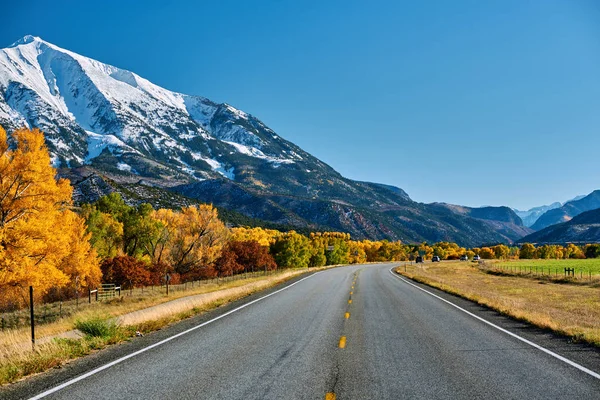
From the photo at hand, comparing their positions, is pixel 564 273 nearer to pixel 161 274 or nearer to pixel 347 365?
pixel 161 274

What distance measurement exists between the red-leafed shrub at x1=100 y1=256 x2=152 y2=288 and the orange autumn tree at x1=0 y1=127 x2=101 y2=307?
26.6 m

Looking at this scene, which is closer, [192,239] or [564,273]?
[564,273]

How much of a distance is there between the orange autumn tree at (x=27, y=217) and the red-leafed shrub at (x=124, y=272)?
26578 millimetres

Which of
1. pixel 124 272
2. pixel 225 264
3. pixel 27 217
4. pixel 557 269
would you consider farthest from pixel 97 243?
pixel 557 269

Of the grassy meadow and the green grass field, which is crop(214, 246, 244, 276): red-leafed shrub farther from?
the green grass field

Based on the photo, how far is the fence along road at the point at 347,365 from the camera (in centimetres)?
A: 667

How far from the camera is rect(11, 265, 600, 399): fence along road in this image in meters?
6.67

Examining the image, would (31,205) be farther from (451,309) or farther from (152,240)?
(152,240)

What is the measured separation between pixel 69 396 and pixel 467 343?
8.64 m

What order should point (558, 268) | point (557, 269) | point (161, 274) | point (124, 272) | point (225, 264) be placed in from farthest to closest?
1. point (558, 268)
2. point (225, 264)
3. point (557, 269)
4. point (161, 274)
5. point (124, 272)

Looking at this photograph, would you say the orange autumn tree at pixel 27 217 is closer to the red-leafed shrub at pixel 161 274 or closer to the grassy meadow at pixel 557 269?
the red-leafed shrub at pixel 161 274

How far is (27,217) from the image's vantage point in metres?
28.3

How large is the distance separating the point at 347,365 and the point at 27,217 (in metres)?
27.5

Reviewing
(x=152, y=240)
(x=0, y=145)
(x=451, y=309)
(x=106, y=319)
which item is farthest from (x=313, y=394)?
(x=152, y=240)
